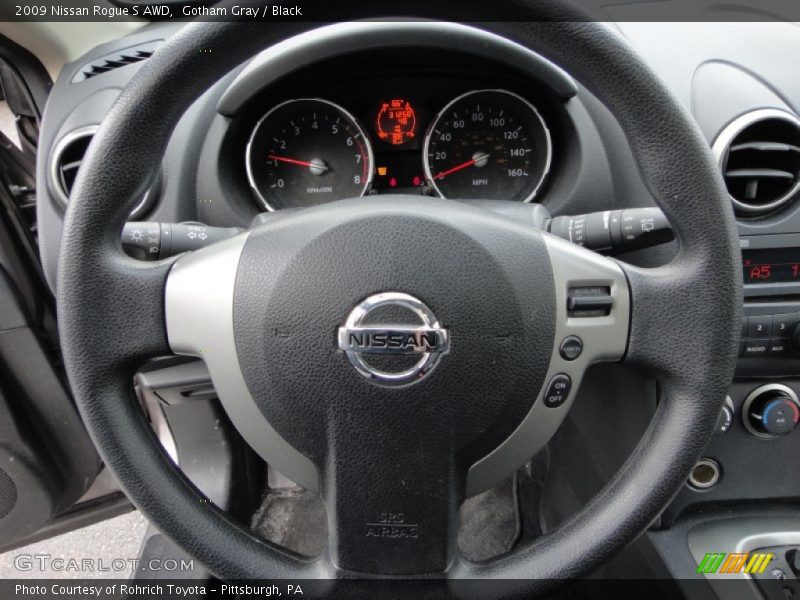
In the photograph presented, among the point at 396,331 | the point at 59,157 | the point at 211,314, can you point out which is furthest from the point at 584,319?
the point at 59,157

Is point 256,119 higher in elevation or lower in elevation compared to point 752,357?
higher

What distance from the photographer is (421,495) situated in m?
0.80

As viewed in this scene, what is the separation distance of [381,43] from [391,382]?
0.68 m

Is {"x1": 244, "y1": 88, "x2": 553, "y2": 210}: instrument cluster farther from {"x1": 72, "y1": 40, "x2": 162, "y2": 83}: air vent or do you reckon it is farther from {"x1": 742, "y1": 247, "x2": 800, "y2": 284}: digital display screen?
{"x1": 742, "y1": 247, "x2": 800, "y2": 284}: digital display screen

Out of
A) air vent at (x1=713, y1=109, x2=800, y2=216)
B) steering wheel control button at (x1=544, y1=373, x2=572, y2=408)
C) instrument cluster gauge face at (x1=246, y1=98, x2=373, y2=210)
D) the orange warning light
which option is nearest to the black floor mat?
instrument cluster gauge face at (x1=246, y1=98, x2=373, y2=210)

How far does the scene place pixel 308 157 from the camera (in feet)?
4.43

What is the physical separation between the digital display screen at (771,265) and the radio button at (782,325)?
7 cm

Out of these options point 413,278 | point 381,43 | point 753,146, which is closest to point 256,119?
point 381,43

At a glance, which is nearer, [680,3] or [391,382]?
[391,382]

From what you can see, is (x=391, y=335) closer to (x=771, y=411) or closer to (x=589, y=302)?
(x=589, y=302)

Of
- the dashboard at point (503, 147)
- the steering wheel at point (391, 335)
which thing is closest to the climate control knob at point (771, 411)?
the dashboard at point (503, 147)

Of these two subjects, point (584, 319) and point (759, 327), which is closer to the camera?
point (584, 319)

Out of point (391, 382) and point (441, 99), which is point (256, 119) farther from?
point (391, 382)

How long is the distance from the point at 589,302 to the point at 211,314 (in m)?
0.44
